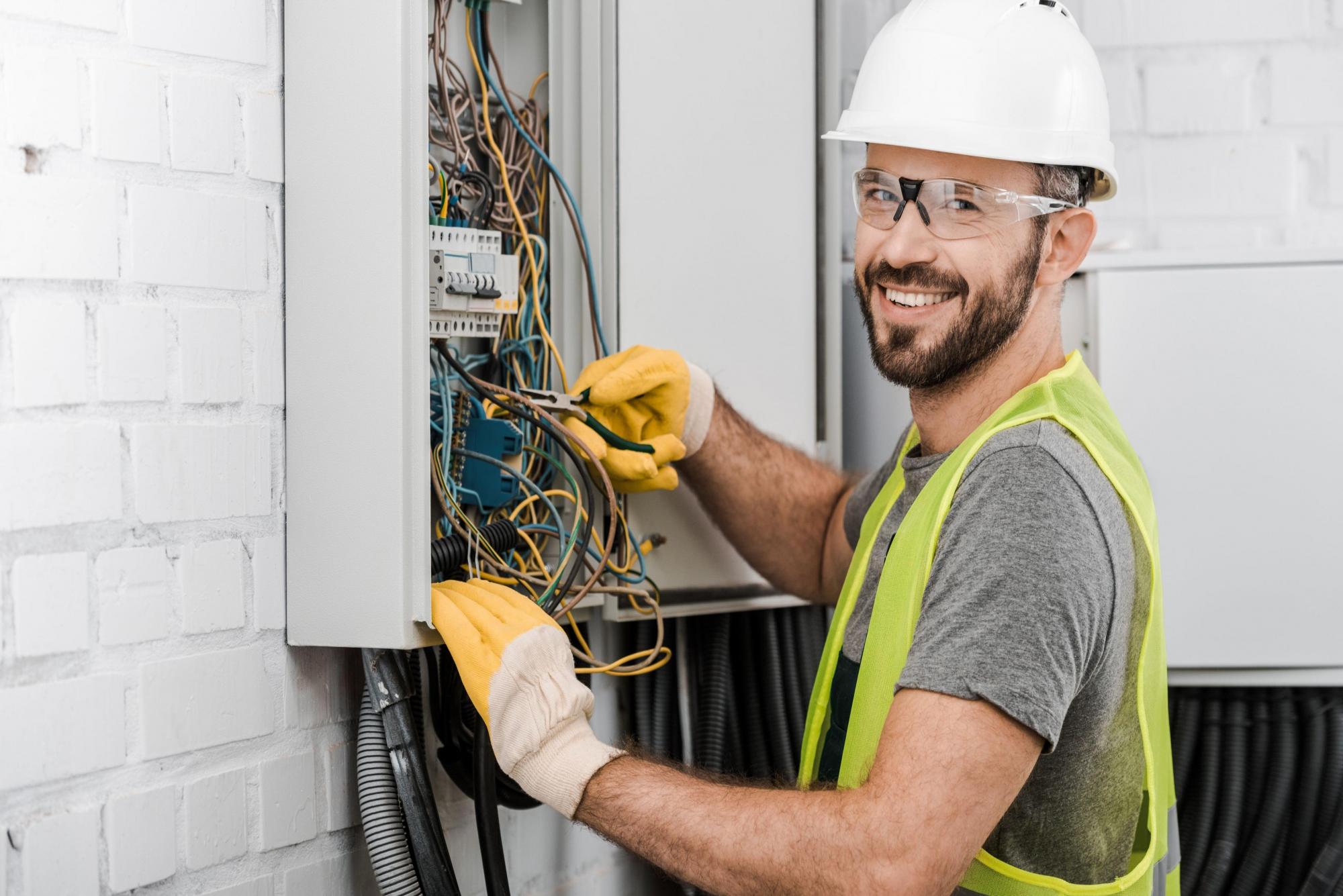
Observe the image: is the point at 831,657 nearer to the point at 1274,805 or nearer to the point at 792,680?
the point at 792,680

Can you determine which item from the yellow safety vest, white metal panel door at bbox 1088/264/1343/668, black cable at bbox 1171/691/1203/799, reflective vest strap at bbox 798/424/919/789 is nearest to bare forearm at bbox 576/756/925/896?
the yellow safety vest

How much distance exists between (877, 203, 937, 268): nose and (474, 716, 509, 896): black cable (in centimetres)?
65

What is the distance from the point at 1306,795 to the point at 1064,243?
105cm

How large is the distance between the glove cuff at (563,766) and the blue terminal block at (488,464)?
0.30 metres

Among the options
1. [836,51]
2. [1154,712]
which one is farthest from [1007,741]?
[836,51]

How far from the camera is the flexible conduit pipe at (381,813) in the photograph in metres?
1.23

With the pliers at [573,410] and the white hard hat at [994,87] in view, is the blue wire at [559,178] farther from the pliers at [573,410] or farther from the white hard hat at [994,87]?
the white hard hat at [994,87]

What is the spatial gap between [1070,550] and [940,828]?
266 millimetres

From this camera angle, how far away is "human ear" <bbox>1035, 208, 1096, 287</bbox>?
131 centimetres

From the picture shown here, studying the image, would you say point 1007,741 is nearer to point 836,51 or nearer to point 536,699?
point 536,699

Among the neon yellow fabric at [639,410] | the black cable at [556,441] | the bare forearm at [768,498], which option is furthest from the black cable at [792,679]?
the black cable at [556,441]

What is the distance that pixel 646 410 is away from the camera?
1.53 metres

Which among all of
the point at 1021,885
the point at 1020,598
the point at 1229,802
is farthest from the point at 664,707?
the point at 1229,802

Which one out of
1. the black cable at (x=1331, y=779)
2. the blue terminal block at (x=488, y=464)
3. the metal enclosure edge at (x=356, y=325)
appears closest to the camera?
the metal enclosure edge at (x=356, y=325)
